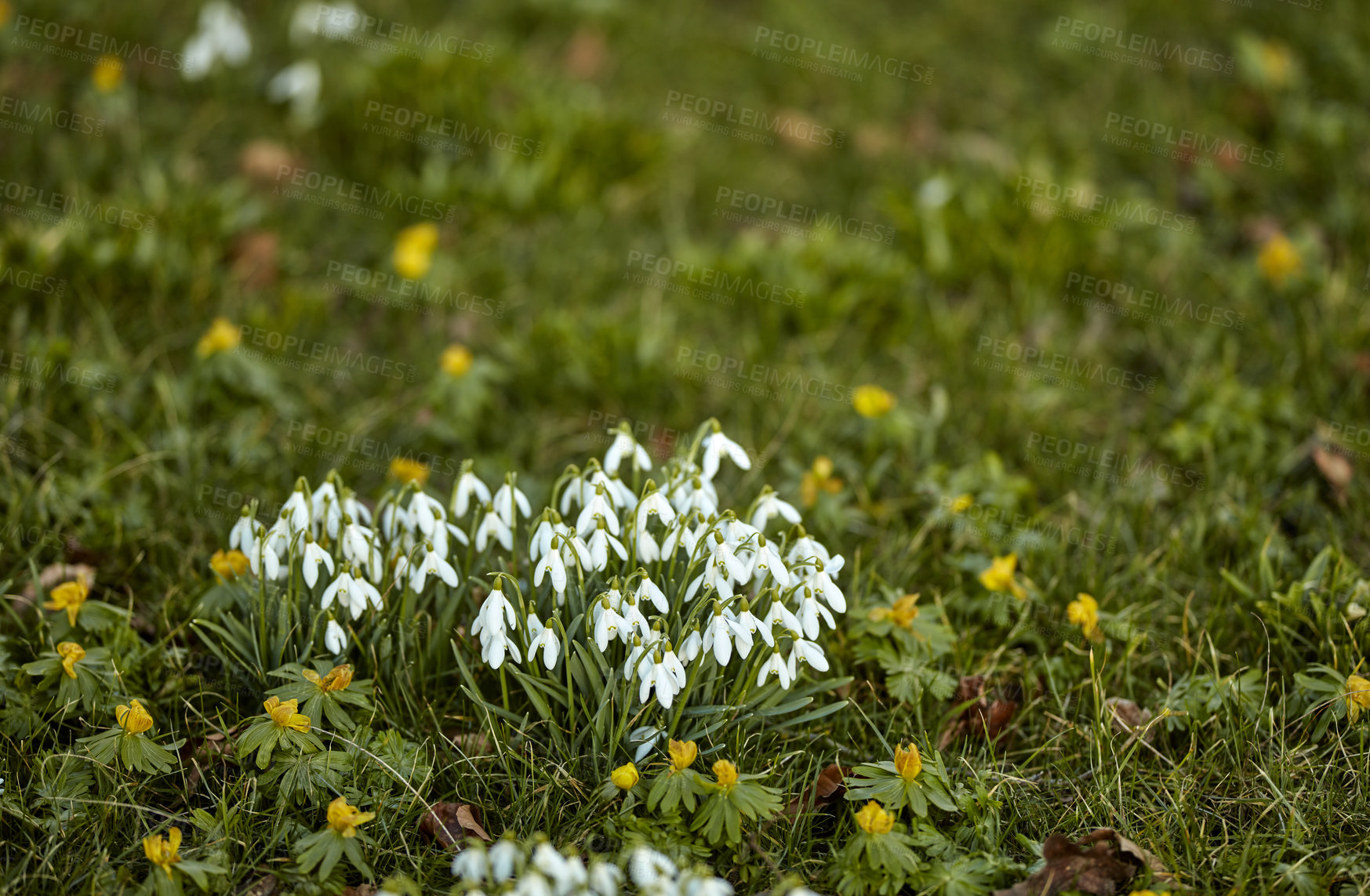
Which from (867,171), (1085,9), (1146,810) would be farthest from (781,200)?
(1146,810)

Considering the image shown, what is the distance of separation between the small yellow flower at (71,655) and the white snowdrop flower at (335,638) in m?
0.51

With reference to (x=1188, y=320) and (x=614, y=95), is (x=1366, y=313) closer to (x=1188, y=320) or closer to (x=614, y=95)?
(x=1188, y=320)

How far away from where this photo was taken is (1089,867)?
2047 millimetres

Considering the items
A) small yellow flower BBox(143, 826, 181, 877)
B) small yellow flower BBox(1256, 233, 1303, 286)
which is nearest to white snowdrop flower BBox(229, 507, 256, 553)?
small yellow flower BBox(143, 826, 181, 877)

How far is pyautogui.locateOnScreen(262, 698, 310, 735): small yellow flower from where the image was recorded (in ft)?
6.88

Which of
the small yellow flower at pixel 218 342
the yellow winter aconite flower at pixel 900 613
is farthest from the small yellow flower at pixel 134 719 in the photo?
the yellow winter aconite flower at pixel 900 613

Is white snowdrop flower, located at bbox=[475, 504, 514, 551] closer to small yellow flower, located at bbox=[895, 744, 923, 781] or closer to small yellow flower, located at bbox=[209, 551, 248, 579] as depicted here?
small yellow flower, located at bbox=[209, 551, 248, 579]

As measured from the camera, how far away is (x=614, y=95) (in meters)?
4.51

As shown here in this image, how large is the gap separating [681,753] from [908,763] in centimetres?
44

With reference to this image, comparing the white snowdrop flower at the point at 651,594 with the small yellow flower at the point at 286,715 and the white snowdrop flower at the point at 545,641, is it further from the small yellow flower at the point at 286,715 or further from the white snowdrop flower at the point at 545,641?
the small yellow flower at the point at 286,715

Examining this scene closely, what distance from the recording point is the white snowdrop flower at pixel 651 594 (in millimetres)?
2092

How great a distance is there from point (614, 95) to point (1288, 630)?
326cm

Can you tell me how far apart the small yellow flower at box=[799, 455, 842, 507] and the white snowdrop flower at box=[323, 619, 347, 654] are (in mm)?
1258

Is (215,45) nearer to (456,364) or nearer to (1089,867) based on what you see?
(456,364)
